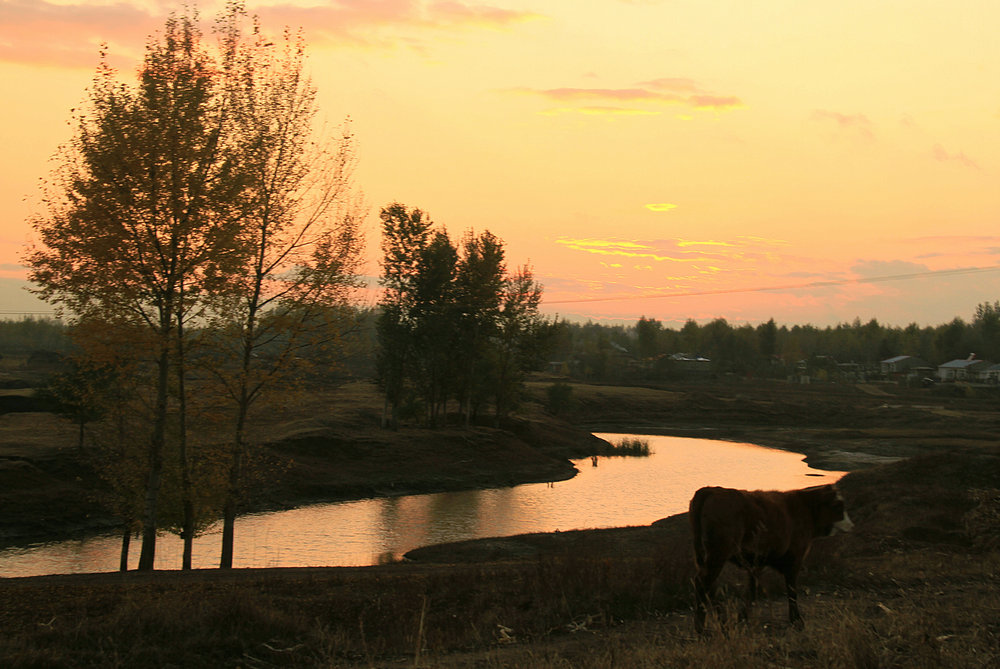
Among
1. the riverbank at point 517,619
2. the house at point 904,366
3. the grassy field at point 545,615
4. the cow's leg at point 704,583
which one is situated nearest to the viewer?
the riverbank at point 517,619

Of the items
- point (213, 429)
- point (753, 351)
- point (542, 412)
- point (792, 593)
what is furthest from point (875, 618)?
point (753, 351)

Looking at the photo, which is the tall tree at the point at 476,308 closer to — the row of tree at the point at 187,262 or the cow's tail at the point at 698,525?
the row of tree at the point at 187,262

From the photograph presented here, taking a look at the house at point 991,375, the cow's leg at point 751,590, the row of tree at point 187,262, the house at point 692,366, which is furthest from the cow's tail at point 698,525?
the house at point 692,366

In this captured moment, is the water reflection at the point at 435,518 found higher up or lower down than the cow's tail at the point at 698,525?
lower down

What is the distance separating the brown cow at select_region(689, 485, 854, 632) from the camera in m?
10.3

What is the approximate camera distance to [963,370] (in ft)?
516

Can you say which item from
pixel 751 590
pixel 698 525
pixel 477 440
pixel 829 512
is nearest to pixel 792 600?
pixel 751 590

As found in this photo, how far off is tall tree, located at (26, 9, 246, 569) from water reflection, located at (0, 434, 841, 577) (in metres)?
9.64

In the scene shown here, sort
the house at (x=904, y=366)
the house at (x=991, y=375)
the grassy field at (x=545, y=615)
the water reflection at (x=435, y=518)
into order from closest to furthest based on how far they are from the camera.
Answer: the grassy field at (x=545, y=615), the water reflection at (x=435, y=518), the house at (x=991, y=375), the house at (x=904, y=366)

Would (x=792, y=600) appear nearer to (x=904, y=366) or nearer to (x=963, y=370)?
(x=963, y=370)

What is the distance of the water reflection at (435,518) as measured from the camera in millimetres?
29344

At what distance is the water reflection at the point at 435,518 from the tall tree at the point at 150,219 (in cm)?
964

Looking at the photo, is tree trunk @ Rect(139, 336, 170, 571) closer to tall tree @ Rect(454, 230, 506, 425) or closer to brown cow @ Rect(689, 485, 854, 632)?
brown cow @ Rect(689, 485, 854, 632)

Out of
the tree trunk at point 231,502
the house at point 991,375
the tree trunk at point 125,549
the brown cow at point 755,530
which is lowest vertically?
the tree trunk at point 125,549
